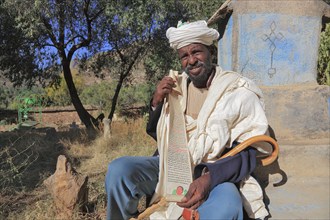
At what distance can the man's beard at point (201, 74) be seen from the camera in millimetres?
2076

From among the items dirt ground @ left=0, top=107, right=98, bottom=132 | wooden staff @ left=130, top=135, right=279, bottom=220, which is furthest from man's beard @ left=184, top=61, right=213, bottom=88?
dirt ground @ left=0, top=107, right=98, bottom=132

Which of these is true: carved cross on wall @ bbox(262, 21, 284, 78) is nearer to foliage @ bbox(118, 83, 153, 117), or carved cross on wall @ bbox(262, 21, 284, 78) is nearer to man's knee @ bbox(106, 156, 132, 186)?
man's knee @ bbox(106, 156, 132, 186)

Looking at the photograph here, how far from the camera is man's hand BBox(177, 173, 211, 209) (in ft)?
5.77

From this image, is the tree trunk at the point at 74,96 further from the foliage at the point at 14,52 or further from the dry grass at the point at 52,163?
the dry grass at the point at 52,163

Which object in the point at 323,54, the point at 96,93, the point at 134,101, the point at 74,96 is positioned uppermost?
the point at 323,54

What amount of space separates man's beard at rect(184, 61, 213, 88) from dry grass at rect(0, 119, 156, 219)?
188cm

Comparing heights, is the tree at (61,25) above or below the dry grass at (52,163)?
above

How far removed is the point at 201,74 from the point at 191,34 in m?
0.25

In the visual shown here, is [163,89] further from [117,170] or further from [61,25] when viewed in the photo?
[61,25]

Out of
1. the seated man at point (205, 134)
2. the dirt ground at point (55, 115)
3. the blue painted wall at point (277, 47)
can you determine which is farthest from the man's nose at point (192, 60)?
the dirt ground at point (55, 115)

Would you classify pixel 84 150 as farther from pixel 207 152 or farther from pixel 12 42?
pixel 207 152

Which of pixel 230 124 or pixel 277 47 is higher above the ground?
pixel 277 47

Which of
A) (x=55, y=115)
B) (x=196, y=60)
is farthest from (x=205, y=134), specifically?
(x=55, y=115)

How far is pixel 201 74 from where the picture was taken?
210cm
